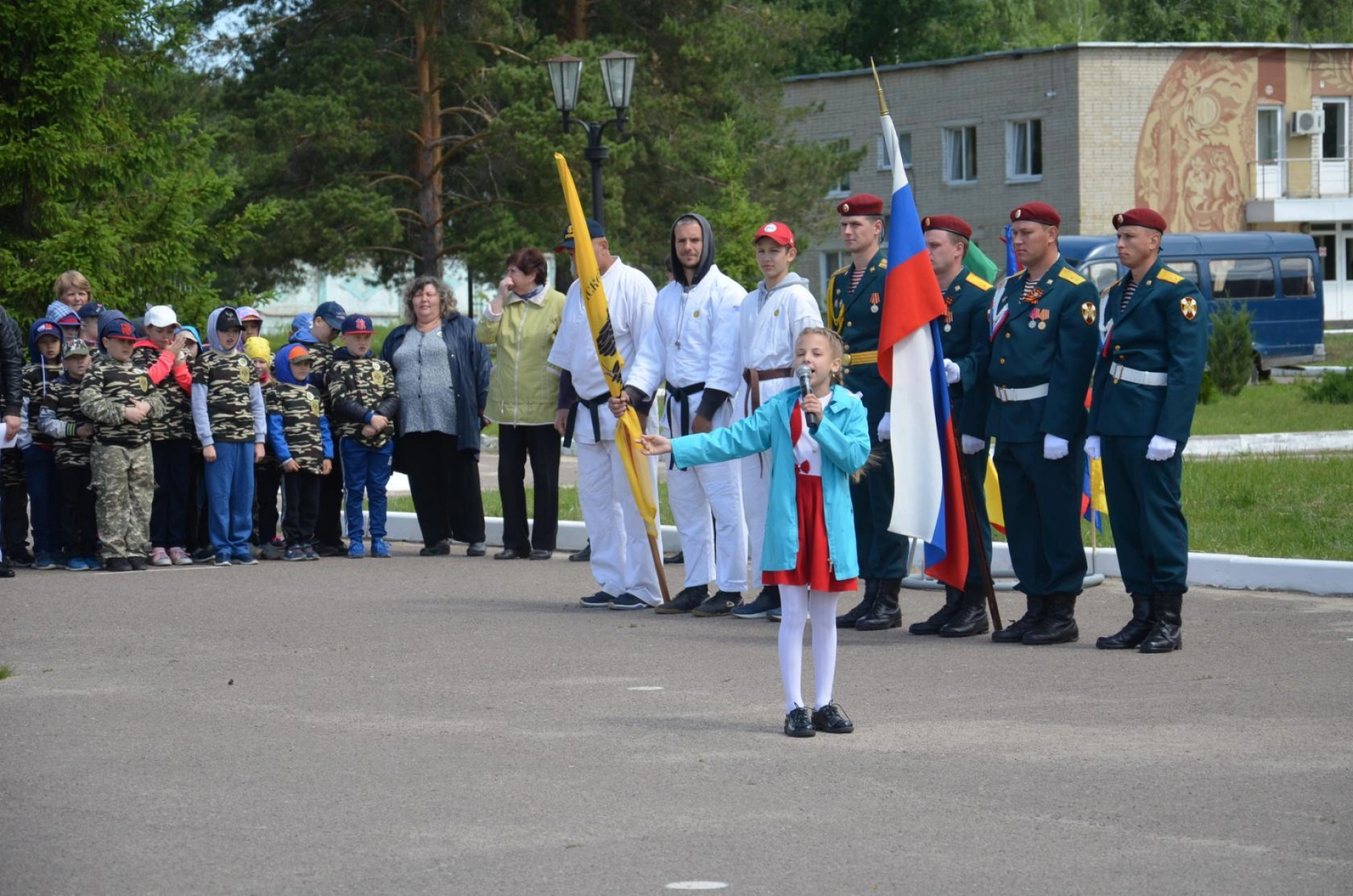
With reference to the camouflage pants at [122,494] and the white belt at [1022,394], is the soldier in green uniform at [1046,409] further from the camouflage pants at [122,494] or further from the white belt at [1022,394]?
the camouflage pants at [122,494]

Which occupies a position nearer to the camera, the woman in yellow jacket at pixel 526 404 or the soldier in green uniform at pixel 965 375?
the soldier in green uniform at pixel 965 375

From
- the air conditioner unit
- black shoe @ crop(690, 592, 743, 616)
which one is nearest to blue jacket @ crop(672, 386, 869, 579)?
black shoe @ crop(690, 592, 743, 616)

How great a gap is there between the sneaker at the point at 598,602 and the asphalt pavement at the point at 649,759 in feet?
1.46

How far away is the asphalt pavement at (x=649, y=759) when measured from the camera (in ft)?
17.6

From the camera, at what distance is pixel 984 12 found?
67250mm

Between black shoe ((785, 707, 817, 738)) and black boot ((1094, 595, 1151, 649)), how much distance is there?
2579 mm

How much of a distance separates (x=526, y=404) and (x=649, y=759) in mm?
7098

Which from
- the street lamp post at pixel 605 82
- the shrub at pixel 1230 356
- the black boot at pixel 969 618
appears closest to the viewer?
the black boot at pixel 969 618

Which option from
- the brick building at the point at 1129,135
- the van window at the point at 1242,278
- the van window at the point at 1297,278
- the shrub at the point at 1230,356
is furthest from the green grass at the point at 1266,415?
the brick building at the point at 1129,135

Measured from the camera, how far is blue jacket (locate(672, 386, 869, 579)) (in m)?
7.32

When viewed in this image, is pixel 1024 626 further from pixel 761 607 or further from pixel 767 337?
pixel 767 337

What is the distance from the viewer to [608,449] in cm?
1146

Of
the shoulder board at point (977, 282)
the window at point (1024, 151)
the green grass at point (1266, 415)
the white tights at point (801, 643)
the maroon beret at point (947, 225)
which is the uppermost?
the window at point (1024, 151)

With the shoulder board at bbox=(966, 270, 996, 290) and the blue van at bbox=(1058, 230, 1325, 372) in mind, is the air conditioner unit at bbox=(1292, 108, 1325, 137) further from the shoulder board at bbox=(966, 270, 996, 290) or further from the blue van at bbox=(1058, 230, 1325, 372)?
the shoulder board at bbox=(966, 270, 996, 290)
